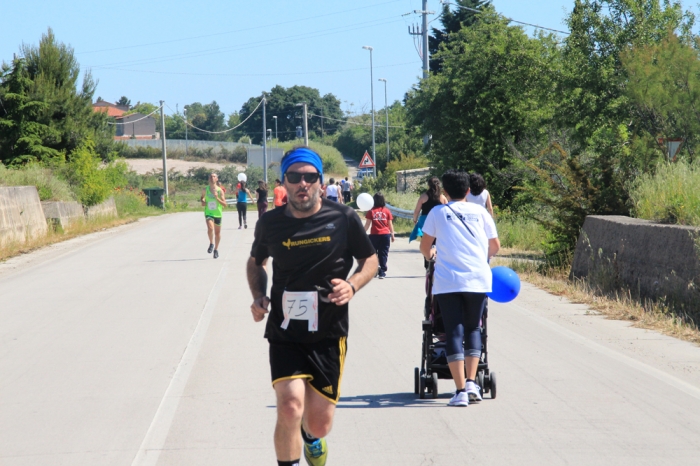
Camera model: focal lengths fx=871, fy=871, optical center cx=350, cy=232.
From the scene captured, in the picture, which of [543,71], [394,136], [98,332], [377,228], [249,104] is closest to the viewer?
[98,332]

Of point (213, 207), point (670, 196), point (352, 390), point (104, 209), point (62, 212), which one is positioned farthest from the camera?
point (104, 209)

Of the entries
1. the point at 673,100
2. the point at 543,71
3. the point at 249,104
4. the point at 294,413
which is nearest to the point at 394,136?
the point at 249,104

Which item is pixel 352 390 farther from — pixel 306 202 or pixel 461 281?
pixel 306 202

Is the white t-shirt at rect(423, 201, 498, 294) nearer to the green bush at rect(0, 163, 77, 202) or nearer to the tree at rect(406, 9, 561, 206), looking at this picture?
the tree at rect(406, 9, 561, 206)

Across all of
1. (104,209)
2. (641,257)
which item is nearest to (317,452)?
(641,257)

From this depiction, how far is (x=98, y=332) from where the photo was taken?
10.3m

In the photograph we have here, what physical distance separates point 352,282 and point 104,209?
3625 centimetres

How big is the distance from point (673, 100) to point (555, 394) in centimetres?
1095

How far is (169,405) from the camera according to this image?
22.4ft

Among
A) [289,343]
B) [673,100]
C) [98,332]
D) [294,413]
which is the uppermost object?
[673,100]

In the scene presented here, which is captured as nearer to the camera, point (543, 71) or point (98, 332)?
point (98, 332)

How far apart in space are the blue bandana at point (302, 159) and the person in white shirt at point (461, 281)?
87.9 inches

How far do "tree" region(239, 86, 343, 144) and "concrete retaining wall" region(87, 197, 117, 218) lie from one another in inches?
3662

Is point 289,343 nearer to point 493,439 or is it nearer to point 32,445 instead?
point 493,439
